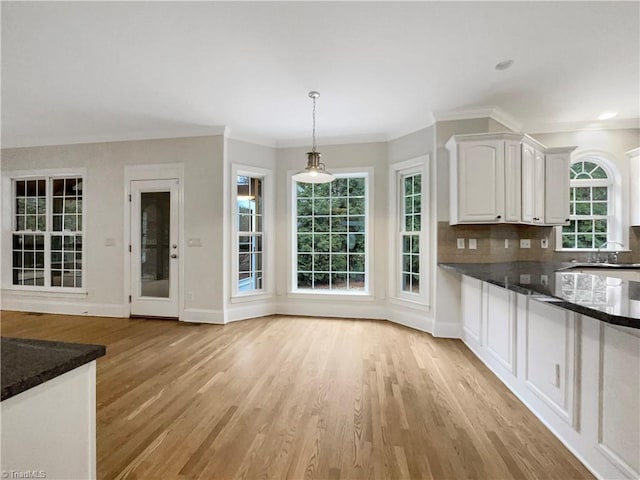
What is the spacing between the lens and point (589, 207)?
4082 mm

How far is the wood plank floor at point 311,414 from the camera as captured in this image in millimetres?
1572

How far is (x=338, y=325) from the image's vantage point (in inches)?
159

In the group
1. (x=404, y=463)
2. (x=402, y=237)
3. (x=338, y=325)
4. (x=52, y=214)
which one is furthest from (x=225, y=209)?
(x=404, y=463)

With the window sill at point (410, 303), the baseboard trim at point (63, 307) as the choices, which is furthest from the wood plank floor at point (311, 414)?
the baseboard trim at point (63, 307)

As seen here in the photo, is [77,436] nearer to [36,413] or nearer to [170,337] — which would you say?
[36,413]

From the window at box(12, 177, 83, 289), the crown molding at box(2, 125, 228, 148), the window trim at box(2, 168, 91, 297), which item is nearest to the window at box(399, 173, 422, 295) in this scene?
the crown molding at box(2, 125, 228, 148)

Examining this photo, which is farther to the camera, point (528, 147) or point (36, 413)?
point (528, 147)

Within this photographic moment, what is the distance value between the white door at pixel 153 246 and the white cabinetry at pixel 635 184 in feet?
20.4

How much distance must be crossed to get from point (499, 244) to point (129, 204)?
16.9 ft

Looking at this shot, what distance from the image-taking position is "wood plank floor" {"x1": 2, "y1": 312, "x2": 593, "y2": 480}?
1.57 metres

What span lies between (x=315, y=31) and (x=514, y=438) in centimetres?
303

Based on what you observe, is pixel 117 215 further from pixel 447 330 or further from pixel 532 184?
pixel 532 184

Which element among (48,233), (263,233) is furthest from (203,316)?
(48,233)

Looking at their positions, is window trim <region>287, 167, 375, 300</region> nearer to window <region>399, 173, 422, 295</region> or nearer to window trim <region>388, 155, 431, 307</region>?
window trim <region>388, 155, 431, 307</region>
